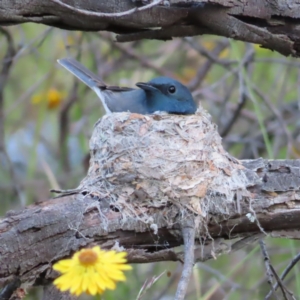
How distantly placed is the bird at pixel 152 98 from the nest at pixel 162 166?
293mm

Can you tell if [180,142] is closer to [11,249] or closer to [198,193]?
[198,193]

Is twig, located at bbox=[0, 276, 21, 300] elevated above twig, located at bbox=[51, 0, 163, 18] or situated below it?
below

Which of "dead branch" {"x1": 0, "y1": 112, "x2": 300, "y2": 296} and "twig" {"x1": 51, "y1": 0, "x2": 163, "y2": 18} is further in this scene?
"twig" {"x1": 51, "y1": 0, "x2": 163, "y2": 18}

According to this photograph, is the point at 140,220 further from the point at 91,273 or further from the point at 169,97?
the point at 169,97

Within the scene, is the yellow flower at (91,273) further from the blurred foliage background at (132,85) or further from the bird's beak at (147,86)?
the blurred foliage background at (132,85)

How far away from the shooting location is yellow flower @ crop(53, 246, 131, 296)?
147 cm

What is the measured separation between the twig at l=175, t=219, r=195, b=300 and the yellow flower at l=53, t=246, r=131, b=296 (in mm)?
342

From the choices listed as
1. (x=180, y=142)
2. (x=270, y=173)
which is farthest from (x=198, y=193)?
(x=180, y=142)

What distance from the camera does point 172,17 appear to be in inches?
102

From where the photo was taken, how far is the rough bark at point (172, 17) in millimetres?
2447

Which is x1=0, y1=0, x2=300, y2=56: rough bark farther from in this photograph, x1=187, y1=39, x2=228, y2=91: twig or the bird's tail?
x1=187, y1=39, x2=228, y2=91: twig

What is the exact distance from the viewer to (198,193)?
9.04ft

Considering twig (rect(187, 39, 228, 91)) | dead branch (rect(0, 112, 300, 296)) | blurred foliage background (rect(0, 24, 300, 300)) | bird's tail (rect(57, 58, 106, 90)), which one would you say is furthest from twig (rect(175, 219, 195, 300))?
twig (rect(187, 39, 228, 91))

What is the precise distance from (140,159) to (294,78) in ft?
9.63
